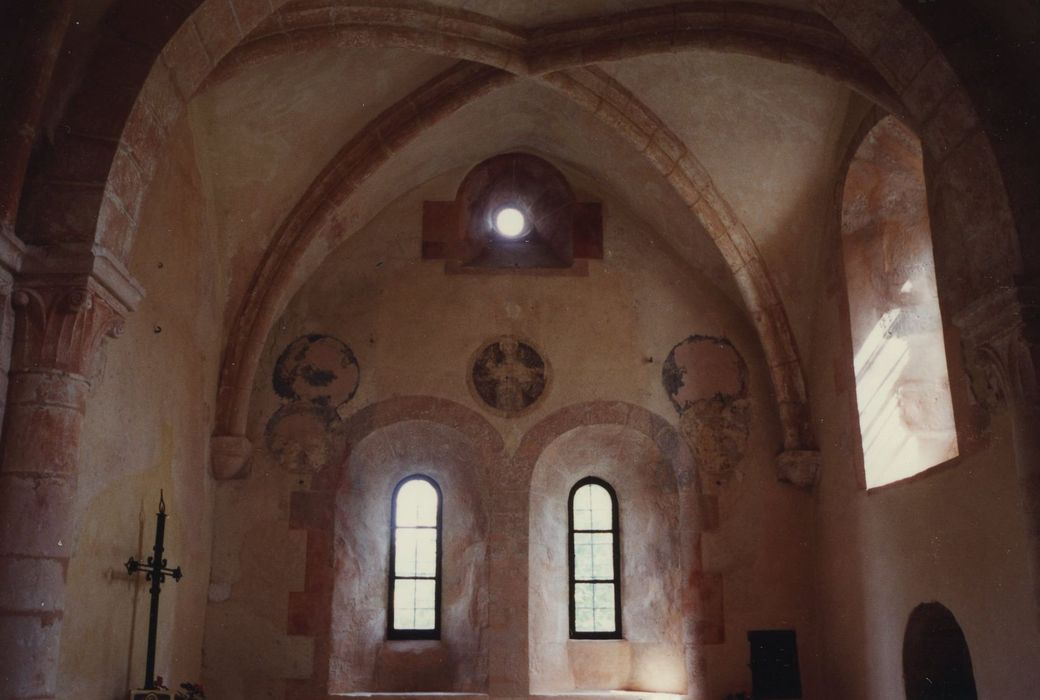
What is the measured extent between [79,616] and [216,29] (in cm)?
338

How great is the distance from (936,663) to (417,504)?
4.83 metres

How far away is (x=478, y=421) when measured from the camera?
9695 millimetres

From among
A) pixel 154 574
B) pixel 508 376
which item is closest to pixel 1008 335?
pixel 508 376

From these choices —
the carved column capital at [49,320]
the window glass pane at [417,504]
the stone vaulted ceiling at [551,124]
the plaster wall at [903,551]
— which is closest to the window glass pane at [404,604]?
the window glass pane at [417,504]

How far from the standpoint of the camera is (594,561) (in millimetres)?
10102

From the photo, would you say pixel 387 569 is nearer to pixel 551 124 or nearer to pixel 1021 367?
pixel 551 124

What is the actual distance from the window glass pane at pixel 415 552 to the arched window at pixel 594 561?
4.38ft

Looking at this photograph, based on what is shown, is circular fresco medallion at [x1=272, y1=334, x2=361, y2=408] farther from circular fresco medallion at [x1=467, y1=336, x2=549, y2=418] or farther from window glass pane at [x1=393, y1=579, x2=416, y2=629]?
window glass pane at [x1=393, y1=579, x2=416, y2=629]

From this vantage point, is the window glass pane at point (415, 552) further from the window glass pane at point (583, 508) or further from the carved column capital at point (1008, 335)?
the carved column capital at point (1008, 335)

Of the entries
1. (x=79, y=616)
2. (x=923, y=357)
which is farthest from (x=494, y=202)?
(x=79, y=616)

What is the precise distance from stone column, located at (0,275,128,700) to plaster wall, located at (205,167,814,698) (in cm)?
404

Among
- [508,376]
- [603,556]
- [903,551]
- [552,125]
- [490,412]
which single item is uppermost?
[552,125]

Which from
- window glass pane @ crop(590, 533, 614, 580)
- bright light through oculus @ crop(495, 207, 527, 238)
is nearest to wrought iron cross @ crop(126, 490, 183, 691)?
window glass pane @ crop(590, 533, 614, 580)

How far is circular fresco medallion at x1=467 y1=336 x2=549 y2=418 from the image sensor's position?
9766 millimetres
